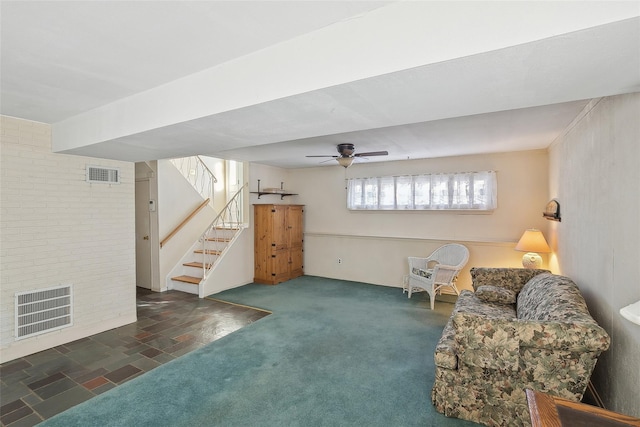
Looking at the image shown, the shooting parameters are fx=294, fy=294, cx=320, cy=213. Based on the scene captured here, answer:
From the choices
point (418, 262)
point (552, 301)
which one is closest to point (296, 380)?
point (552, 301)

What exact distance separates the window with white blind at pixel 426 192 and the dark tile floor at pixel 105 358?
10.1 ft

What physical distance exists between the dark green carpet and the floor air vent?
1508 millimetres

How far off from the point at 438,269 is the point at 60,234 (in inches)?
198

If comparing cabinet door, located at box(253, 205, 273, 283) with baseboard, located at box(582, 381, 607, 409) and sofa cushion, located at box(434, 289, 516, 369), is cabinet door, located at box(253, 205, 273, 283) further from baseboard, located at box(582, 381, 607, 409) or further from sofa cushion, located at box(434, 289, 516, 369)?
baseboard, located at box(582, 381, 607, 409)

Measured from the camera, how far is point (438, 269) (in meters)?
4.63

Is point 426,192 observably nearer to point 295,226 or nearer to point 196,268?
point 295,226

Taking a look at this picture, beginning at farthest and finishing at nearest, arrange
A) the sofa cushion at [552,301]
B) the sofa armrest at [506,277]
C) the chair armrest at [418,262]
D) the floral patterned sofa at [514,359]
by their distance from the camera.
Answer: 1. the chair armrest at [418,262]
2. the sofa armrest at [506,277]
3. the sofa cushion at [552,301]
4. the floral patterned sofa at [514,359]

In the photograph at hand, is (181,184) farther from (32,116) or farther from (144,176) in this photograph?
(32,116)

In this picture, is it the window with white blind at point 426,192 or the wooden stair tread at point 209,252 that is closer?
the window with white blind at point 426,192

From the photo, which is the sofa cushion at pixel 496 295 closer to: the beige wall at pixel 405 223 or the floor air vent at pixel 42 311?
the beige wall at pixel 405 223

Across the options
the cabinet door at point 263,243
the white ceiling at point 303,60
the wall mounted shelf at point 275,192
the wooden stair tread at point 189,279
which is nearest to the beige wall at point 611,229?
the white ceiling at point 303,60

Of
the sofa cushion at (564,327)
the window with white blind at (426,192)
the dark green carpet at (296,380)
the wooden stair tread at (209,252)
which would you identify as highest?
the window with white blind at (426,192)

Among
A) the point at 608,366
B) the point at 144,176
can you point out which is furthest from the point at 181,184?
the point at 608,366

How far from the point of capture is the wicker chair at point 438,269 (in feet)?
15.1
